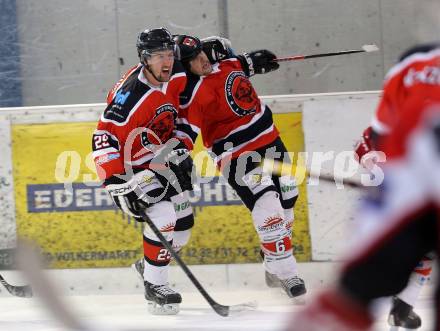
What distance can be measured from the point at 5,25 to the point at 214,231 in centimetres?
162

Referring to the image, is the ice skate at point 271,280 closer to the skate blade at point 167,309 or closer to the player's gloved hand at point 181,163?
the skate blade at point 167,309

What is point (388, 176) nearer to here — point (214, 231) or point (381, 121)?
point (381, 121)

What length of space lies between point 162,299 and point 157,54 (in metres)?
1.00

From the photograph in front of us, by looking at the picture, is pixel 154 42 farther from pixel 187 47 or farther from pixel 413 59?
pixel 413 59

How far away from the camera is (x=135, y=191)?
3.85 m

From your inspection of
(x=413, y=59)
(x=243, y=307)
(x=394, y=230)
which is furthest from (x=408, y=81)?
(x=243, y=307)

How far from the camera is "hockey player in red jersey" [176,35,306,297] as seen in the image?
400cm

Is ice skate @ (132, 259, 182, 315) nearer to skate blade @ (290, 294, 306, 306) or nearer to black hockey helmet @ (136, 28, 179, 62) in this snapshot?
skate blade @ (290, 294, 306, 306)

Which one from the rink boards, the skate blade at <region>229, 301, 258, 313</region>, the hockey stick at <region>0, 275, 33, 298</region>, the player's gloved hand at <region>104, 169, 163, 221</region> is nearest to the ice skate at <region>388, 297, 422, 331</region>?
the skate blade at <region>229, 301, 258, 313</region>

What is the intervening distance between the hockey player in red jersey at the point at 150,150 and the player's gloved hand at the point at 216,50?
176 mm

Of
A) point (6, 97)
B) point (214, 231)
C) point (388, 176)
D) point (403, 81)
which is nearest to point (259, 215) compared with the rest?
point (214, 231)

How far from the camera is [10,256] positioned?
451 cm

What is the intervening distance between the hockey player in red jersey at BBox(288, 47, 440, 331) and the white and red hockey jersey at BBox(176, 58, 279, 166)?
283cm

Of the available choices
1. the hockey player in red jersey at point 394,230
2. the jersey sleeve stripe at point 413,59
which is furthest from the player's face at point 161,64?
the hockey player in red jersey at point 394,230
